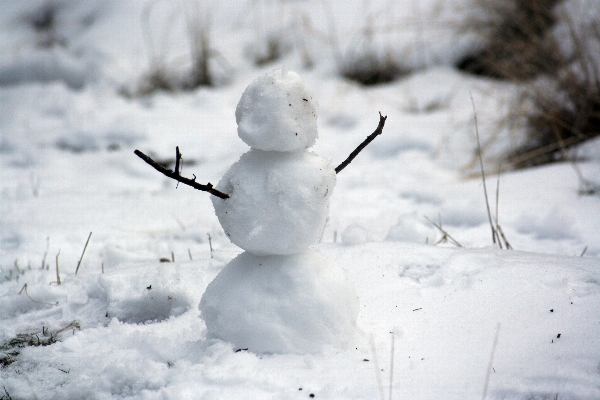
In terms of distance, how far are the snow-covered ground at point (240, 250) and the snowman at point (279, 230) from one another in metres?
0.06

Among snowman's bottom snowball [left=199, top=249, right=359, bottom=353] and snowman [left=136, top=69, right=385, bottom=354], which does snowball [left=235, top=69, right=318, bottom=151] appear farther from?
snowman's bottom snowball [left=199, top=249, right=359, bottom=353]

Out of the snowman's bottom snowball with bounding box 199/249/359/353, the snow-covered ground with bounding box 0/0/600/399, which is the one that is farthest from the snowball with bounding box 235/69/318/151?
the snow-covered ground with bounding box 0/0/600/399

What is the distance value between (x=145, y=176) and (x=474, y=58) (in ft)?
11.6

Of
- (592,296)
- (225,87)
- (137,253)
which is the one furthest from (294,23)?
(592,296)

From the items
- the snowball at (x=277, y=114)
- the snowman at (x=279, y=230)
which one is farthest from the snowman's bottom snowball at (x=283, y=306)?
the snowball at (x=277, y=114)

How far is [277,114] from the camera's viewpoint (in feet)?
4.35

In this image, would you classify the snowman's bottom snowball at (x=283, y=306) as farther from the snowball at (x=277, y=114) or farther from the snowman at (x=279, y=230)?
the snowball at (x=277, y=114)

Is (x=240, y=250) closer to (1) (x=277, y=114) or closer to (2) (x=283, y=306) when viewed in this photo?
(2) (x=283, y=306)

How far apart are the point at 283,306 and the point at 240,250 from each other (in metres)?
0.97

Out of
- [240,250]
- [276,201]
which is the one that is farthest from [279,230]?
[240,250]

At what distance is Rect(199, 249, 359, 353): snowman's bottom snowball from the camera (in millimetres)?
1392

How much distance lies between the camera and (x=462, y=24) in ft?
18.2

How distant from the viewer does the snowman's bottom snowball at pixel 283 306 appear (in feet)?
4.57

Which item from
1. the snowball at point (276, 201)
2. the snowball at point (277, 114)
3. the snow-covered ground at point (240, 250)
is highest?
the snowball at point (277, 114)
